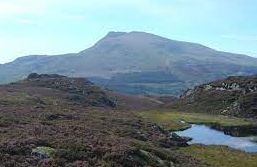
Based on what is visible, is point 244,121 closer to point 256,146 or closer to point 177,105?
point 256,146

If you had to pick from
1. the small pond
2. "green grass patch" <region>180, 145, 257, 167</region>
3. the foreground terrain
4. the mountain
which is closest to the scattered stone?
the foreground terrain

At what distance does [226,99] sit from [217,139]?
147 ft

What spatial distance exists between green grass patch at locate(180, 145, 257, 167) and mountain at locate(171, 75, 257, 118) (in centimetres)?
4426

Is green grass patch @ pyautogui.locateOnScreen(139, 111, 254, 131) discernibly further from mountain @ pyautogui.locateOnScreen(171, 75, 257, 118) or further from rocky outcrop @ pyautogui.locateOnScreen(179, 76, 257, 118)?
rocky outcrop @ pyautogui.locateOnScreen(179, 76, 257, 118)

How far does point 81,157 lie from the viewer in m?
34.9

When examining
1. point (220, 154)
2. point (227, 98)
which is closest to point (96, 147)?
point (220, 154)

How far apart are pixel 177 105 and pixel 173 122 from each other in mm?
41399

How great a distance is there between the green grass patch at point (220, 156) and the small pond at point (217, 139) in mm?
7486

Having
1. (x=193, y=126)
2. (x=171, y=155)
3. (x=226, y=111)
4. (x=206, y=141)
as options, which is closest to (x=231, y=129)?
(x=193, y=126)

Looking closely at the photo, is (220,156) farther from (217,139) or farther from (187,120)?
(187,120)

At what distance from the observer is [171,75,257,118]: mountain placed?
104062 millimetres

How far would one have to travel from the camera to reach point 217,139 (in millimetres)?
Answer: 71812

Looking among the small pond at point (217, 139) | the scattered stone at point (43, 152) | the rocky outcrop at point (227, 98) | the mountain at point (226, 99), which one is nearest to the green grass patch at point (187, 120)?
the small pond at point (217, 139)

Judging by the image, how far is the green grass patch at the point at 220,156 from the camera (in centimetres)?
4756
